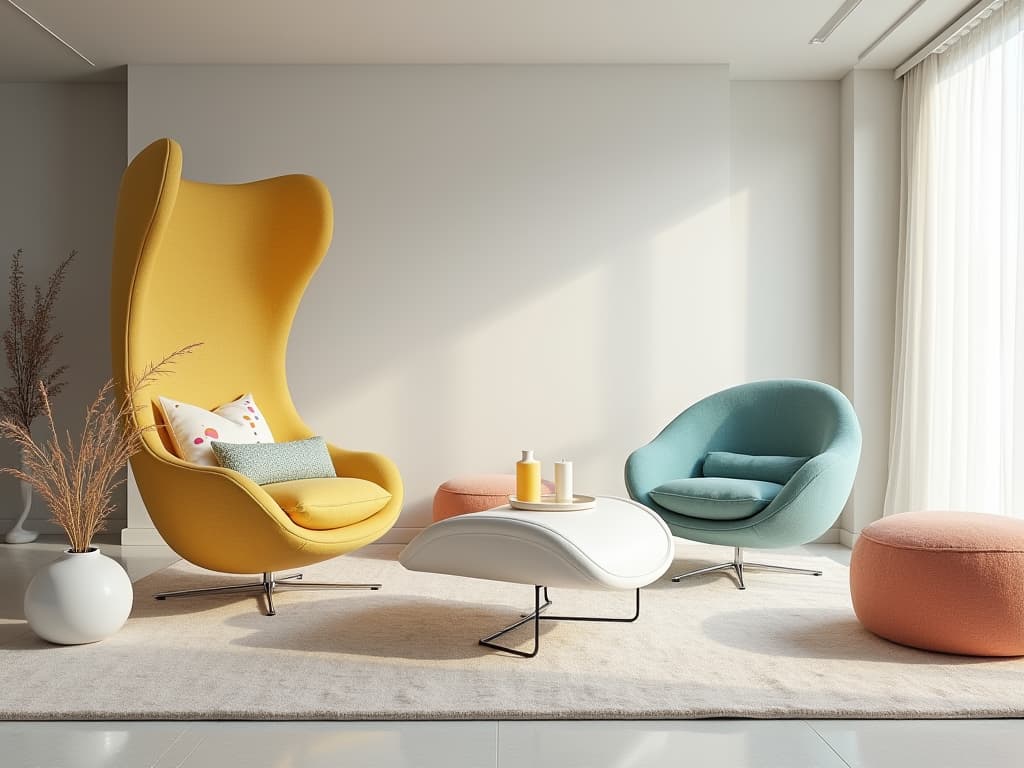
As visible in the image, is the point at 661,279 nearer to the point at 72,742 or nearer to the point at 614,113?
the point at 614,113

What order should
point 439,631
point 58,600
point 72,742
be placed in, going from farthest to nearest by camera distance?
1. point 439,631
2. point 58,600
3. point 72,742

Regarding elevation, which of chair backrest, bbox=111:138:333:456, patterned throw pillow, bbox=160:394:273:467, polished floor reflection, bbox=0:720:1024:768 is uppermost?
chair backrest, bbox=111:138:333:456

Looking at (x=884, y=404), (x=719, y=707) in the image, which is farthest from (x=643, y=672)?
(x=884, y=404)

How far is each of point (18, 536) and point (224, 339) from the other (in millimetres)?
2013

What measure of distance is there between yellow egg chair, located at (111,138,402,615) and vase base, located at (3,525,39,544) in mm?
1923

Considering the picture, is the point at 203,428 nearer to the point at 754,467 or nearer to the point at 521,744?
the point at 521,744

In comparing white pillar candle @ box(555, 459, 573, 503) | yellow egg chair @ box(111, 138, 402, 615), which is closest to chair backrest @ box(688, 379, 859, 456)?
white pillar candle @ box(555, 459, 573, 503)

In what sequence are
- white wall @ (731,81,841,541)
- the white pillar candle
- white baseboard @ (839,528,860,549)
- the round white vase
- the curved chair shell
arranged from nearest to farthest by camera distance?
the round white vase
the white pillar candle
the curved chair shell
white baseboard @ (839,528,860,549)
white wall @ (731,81,841,541)

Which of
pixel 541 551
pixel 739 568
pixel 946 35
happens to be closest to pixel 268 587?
pixel 541 551

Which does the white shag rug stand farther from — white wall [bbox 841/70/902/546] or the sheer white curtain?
white wall [bbox 841/70/902/546]

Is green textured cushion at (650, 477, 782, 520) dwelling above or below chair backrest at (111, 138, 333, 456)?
below

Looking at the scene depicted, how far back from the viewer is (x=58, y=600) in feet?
9.48

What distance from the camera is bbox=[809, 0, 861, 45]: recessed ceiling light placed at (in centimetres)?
414

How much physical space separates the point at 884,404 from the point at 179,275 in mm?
3641
